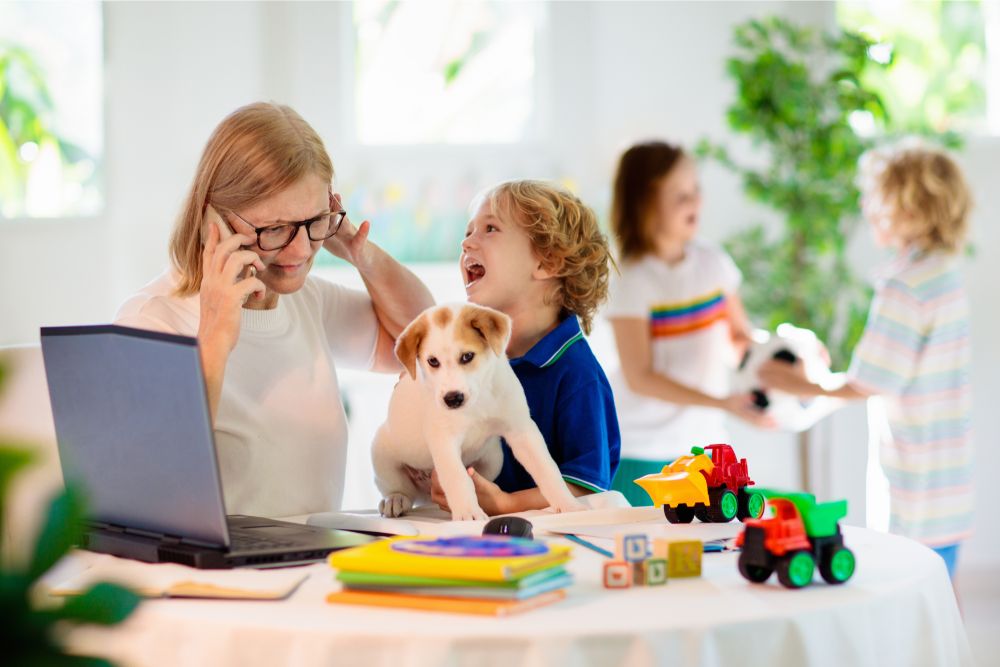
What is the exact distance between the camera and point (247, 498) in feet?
5.76

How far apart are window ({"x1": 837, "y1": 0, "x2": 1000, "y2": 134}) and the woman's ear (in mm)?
3510

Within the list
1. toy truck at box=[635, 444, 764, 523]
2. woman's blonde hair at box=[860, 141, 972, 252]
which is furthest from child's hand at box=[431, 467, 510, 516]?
woman's blonde hair at box=[860, 141, 972, 252]

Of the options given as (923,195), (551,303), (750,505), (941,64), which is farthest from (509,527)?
(941,64)

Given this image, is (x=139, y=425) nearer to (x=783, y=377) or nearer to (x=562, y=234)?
(x=562, y=234)

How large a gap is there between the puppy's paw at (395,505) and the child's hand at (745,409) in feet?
5.40

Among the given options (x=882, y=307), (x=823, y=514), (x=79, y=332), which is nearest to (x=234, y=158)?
(x=79, y=332)

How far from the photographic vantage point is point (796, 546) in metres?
1.14

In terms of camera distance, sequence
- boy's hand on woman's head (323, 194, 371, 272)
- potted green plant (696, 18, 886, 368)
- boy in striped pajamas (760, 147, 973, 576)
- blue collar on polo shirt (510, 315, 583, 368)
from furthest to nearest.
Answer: potted green plant (696, 18, 886, 368)
boy in striped pajamas (760, 147, 973, 576)
boy's hand on woman's head (323, 194, 371, 272)
blue collar on polo shirt (510, 315, 583, 368)

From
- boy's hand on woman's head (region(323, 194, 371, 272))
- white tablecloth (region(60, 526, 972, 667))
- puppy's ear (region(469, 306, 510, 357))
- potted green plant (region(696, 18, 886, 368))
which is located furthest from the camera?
potted green plant (region(696, 18, 886, 368))

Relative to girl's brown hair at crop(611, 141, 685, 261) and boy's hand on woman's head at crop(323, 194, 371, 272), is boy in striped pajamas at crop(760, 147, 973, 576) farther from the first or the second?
boy's hand on woman's head at crop(323, 194, 371, 272)

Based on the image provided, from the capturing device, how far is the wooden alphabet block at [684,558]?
3.90 feet

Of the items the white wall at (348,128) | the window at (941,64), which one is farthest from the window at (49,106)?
the window at (941,64)

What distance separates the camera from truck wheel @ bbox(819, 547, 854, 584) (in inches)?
45.7

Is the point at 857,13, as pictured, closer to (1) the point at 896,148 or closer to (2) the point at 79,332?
(1) the point at 896,148
